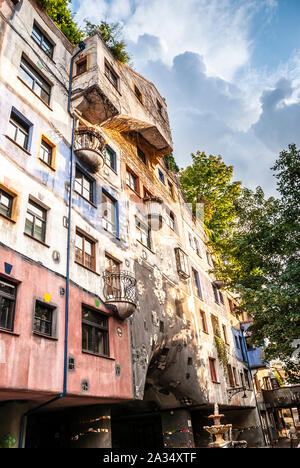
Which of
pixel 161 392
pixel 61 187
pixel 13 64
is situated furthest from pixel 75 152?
pixel 161 392

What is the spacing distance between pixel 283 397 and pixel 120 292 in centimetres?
2720

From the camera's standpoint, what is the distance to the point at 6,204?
895cm

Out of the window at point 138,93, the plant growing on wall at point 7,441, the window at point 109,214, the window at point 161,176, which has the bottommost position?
the plant growing on wall at point 7,441

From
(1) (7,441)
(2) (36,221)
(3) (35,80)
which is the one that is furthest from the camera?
(3) (35,80)

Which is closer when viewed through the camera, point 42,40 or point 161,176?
point 42,40

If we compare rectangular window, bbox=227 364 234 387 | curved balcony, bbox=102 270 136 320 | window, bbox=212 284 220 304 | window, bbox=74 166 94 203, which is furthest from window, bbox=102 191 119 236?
rectangular window, bbox=227 364 234 387

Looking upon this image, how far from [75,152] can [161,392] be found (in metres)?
11.5

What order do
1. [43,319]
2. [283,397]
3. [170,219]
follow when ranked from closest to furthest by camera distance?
1. [43,319]
2. [170,219]
3. [283,397]

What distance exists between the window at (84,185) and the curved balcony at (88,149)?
36 cm

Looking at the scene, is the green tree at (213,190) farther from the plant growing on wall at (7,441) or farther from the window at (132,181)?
the plant growing on wall at (7,441)

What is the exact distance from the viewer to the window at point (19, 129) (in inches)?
397

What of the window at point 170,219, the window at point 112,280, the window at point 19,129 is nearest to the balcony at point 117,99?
the window at point 19,129

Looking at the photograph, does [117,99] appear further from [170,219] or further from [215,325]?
[215,325]

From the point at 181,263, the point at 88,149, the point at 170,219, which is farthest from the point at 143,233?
the point at 88,149
